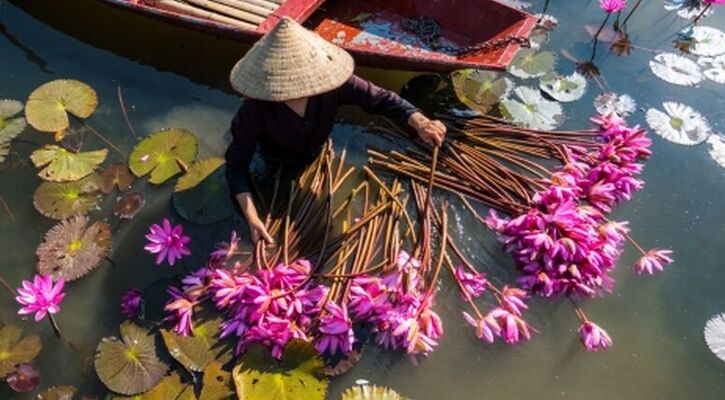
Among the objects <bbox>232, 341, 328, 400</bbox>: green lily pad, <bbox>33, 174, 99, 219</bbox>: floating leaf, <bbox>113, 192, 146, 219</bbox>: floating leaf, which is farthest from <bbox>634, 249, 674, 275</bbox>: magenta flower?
<bbox>33, 174, 99, 219</bbox>: floating leaf

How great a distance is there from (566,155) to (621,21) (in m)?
2.16

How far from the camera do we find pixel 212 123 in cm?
467

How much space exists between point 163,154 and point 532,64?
3156 millimetres

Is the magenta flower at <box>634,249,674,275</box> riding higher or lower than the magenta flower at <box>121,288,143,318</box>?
higher

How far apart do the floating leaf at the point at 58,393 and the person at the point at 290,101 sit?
52.8 inches

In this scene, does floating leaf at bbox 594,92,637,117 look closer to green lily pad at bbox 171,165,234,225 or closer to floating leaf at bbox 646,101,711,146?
floating leaf at bbox 646,101,711,146

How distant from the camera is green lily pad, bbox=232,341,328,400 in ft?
9.98

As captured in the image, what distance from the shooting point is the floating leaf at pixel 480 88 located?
4.69m

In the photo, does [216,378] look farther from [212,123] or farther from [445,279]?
[212,123]

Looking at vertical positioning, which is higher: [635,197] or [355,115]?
[635,197]

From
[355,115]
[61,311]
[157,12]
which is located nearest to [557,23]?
[355,115]

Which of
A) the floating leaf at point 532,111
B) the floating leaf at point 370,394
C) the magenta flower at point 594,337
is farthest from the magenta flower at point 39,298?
the floating leaf at point 532,111

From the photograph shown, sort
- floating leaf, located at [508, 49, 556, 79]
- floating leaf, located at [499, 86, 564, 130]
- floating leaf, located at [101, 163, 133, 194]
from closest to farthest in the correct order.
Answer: floating leaf, located at [101, 163, 133, 194] < floating leaf, located at [499, 86, 564, 130] < floating leaf, located at [508, 49, 556, 79]

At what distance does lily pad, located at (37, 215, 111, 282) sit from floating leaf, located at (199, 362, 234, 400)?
47.1 inches
